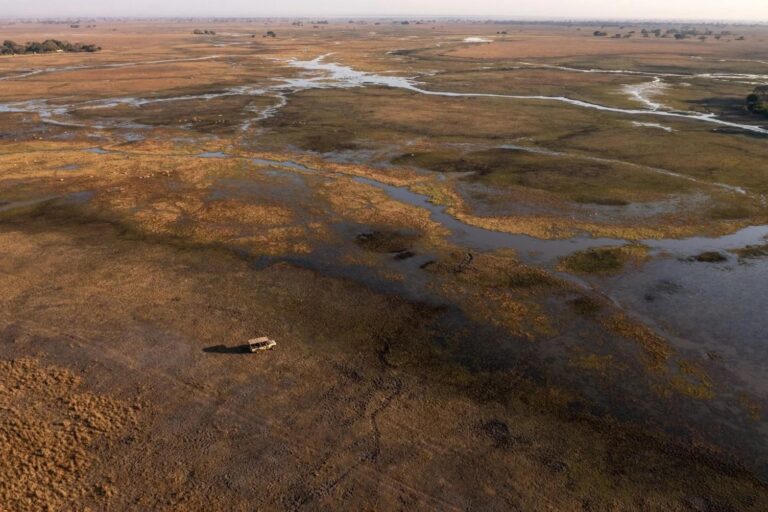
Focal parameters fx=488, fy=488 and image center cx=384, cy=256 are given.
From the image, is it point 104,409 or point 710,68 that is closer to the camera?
point 104,409

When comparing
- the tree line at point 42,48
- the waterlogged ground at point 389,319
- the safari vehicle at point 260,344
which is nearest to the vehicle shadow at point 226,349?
the waterlogged ground at point 389,319

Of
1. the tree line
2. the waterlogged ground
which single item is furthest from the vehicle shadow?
the tree line

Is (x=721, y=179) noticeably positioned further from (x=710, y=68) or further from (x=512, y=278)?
(x=710, y=68)

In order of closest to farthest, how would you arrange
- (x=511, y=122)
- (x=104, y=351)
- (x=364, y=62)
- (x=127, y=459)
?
(x=127, y=459), (x=104, y=351), (x=511, y=122), (x=364, y=62)

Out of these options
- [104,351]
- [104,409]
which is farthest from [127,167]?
[104,409]

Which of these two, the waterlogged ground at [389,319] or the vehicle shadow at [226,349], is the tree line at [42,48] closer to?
the waterlogged ground at [389,319]


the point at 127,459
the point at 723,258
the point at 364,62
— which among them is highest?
the point at 364,62
